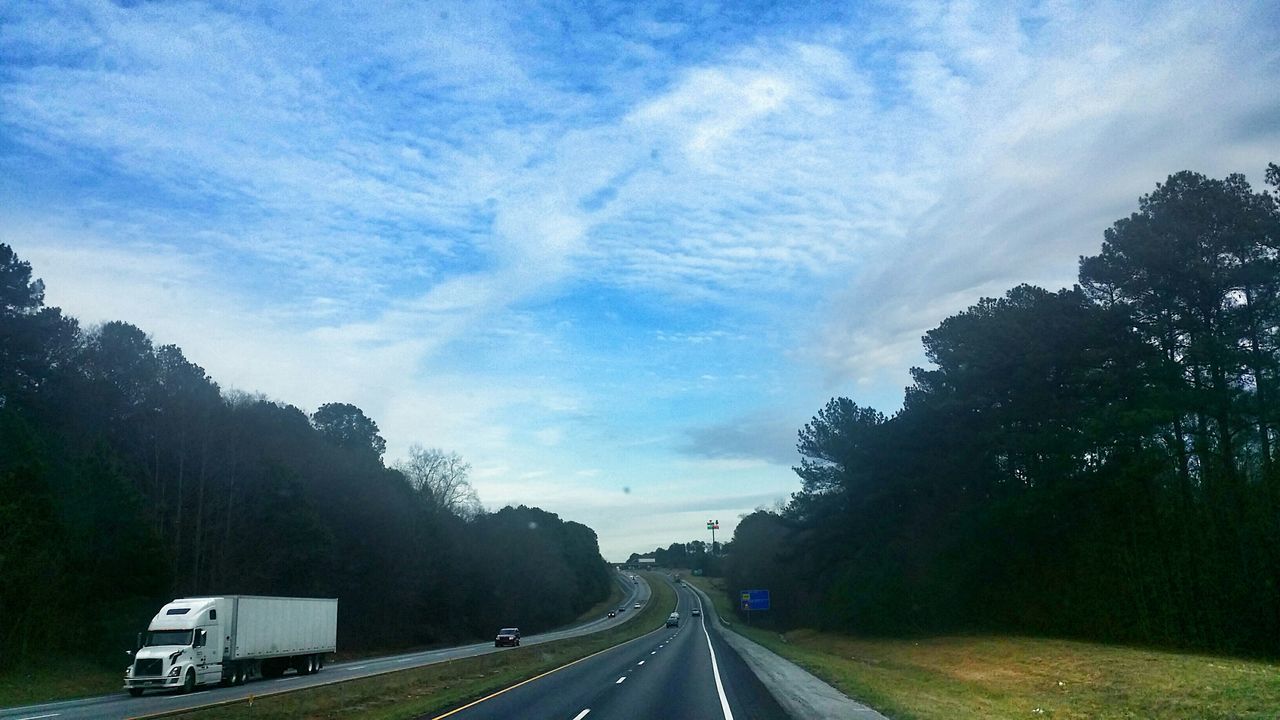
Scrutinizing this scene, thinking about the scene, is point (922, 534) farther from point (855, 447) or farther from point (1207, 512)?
point (1207, 512)

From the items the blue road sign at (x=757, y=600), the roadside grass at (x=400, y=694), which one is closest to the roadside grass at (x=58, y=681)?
the roadside grass at (x=400, y=694)

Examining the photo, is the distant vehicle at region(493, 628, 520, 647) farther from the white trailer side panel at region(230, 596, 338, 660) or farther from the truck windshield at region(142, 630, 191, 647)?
the truck windshield at region(142, 630, 191, 647)

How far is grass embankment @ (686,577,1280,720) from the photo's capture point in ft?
65.5

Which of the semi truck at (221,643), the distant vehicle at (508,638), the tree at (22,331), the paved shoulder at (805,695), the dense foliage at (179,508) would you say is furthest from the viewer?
the distant vehicle at (508,638)

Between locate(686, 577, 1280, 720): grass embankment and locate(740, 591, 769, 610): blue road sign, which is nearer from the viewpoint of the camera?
locate(686, 577, 1280, 720): grass embankment

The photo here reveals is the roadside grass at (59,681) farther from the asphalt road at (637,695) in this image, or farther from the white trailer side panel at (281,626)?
the asphalt road at (637,695)

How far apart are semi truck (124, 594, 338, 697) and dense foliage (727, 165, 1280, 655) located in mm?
32100

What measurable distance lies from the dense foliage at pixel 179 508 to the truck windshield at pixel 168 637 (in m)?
7.74

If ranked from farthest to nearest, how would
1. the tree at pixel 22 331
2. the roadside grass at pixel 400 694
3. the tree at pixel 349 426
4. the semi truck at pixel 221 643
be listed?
1. the tree at pixel 349 426
2. the tree at pixel 22 331
3. the semi truck at pixel 221 643
4. the roadside grass at pixel 400 694

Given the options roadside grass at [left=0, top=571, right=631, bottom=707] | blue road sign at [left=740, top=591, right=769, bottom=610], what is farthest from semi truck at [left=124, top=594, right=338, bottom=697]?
blue road sign at [left=740, top=591, right=769, bottom=610]

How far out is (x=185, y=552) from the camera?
59.1m

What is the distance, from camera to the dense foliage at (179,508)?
1534 inches

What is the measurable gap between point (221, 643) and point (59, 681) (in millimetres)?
6417

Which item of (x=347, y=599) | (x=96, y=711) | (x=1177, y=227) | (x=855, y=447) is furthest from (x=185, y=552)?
(x=1177, y=227)
